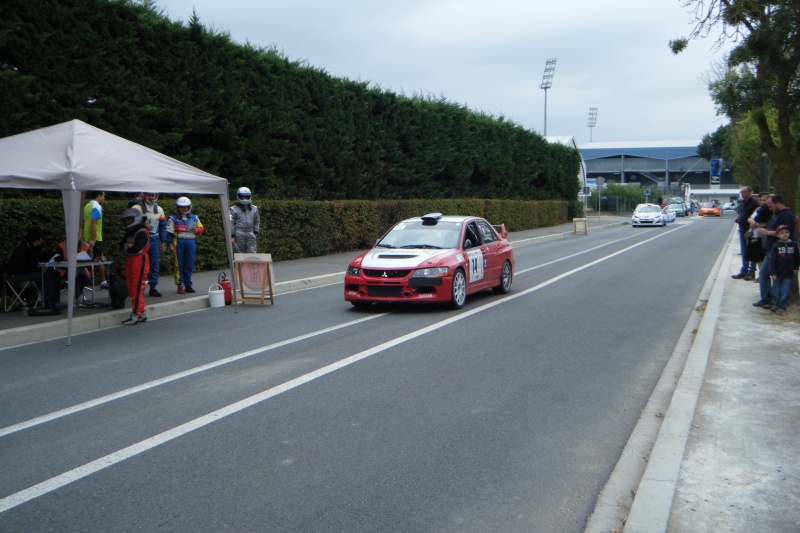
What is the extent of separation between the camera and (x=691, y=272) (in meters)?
18.8

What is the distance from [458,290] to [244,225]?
4820 millimetres

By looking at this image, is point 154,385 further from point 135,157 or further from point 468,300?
point 468,300

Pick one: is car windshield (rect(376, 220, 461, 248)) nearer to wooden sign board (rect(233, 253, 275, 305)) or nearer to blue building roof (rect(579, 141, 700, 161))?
wooden sign board (rect(233, 253, 275, 305))

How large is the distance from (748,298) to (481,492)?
996 cm

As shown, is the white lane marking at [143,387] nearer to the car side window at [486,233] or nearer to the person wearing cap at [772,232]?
the car side window at [486,233]

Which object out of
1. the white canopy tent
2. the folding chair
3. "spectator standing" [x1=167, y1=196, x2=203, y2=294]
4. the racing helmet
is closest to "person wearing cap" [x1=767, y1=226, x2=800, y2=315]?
the white canopy tent

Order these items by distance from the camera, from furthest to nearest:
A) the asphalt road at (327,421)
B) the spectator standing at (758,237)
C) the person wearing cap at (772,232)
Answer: the spectator standing at (758,237)
the person wearing cap at (772,232)
the asphalt road at (327,421)

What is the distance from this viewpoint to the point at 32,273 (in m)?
11.3

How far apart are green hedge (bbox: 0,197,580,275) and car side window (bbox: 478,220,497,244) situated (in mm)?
7210

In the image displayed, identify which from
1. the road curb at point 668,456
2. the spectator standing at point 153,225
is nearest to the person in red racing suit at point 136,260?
the spectator standing at point 153,225

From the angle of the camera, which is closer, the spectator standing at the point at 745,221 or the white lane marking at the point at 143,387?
the white lane marking at the point at 143,387

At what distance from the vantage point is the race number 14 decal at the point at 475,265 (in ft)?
40.7

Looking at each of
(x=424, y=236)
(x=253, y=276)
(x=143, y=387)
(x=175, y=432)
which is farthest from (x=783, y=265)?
(x=175, y=432)

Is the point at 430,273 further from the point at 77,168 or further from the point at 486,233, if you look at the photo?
the point at 77,168
